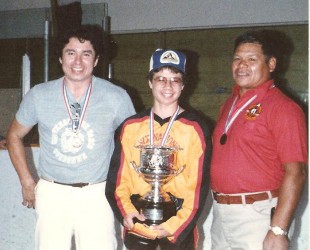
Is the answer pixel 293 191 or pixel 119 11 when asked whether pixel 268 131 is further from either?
pixel 119 11

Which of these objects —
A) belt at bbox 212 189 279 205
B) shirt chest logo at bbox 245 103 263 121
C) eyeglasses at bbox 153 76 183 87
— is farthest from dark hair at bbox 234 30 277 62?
belt at bbox 212 189 279 205

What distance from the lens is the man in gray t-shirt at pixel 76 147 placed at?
7.45 feet

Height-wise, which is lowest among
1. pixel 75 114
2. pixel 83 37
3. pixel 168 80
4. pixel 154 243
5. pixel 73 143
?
pixel 154 243

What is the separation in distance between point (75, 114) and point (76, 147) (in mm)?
185

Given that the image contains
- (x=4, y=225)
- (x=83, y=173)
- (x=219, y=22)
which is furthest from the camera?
(x=219, y=22)

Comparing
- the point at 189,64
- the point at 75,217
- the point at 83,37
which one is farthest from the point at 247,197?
the point at 189,64

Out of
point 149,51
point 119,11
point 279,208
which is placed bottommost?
point 279,208

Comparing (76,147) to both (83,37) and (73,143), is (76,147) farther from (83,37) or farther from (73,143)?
(83,37)

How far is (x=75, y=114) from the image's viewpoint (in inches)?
90.4

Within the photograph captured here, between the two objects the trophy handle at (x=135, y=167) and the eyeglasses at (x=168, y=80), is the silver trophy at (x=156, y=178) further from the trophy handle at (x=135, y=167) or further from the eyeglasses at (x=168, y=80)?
the eyeglasses at (x=168, y=80)

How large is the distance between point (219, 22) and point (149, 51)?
48.0 inches

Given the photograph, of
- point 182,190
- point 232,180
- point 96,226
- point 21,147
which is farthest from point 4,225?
point 232,180

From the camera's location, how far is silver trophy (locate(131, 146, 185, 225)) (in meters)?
1.94

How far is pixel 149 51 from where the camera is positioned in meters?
6.55
